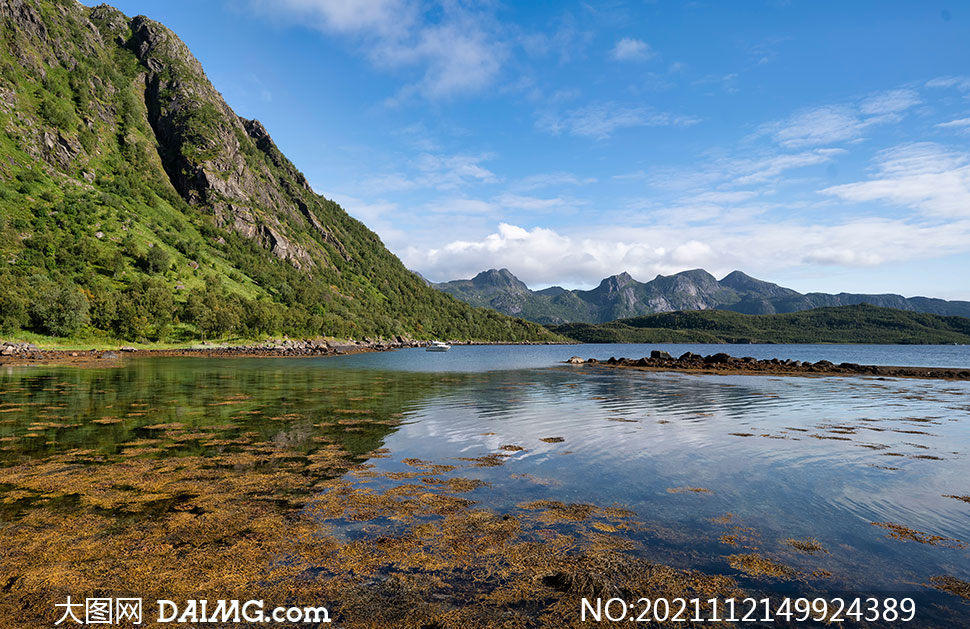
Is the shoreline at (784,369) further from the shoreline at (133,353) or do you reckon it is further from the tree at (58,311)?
the tree at (58,311)

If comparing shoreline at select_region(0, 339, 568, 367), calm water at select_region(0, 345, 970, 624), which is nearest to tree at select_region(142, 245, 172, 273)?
shoreline at select_region(0, 339, 568, 367)

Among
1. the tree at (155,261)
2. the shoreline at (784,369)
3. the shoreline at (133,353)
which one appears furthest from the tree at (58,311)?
the shoreline at (784,369)

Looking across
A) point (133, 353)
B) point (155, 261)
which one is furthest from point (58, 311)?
point (155, 261)

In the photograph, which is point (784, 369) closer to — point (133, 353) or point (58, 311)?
point (133, 353)

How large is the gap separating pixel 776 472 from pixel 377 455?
59.7ft

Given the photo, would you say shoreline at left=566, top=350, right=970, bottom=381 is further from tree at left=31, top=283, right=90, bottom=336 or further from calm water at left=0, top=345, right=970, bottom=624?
tree at left=31, top=283, right=90, bottom=336

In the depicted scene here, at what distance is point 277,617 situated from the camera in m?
8.30

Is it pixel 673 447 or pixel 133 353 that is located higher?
pixel 133 353

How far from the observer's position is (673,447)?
2425cm

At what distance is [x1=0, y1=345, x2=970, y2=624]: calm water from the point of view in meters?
12.3

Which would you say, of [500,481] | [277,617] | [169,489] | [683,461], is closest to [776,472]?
[683,461]

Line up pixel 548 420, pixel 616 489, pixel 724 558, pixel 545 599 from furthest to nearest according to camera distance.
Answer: pixel 548 420
pixel 616 489
pixel 724 558
pixel 545 599

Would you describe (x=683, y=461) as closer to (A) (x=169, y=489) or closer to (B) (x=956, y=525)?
(B) (x=956, y=525)

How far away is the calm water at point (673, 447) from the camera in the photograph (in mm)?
12273
